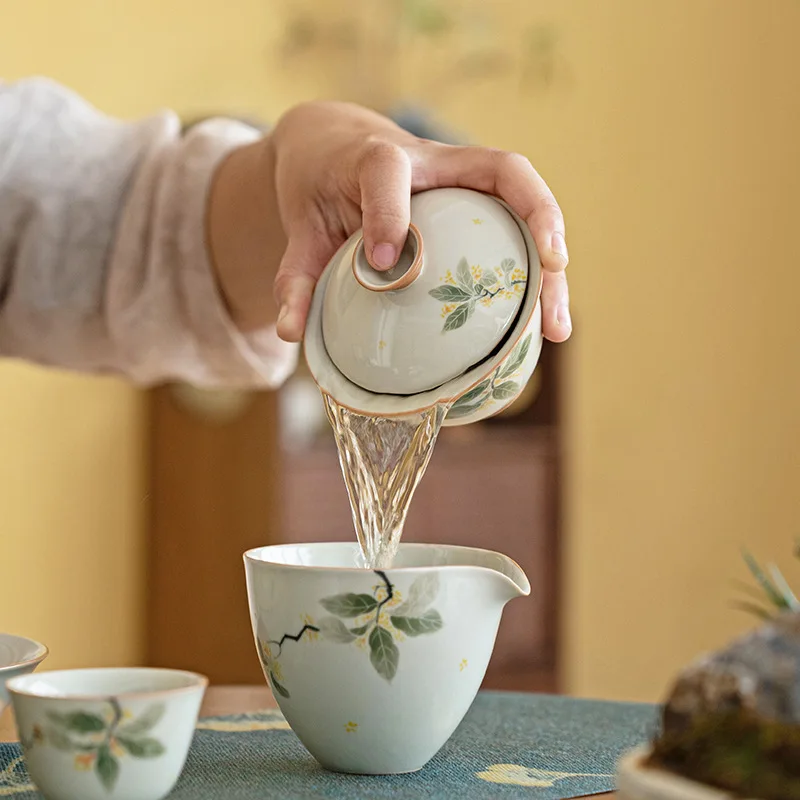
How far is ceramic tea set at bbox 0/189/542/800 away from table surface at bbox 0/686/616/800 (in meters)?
0.14

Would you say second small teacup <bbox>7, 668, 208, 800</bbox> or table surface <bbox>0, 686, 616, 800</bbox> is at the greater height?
second small teacup <bbox>7, 668, 208, 800</bbox>

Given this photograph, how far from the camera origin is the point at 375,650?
73 cm

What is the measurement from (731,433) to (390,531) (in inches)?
Result: 97.9

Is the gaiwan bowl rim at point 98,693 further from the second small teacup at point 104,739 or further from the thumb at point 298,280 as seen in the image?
the thumb at point 298,280

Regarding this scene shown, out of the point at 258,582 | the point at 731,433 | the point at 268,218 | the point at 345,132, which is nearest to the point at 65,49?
the point at 268,218

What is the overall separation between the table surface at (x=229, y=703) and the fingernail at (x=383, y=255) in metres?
0.35

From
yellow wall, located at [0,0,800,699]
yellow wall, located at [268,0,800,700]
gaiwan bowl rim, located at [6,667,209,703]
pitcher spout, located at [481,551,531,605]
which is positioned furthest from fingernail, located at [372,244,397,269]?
yellow wall, located at [268,0,800,700]

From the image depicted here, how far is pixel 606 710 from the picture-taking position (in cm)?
94

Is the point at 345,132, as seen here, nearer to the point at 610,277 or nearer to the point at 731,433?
the point at 610,277

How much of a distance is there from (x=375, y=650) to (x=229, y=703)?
0.28 m

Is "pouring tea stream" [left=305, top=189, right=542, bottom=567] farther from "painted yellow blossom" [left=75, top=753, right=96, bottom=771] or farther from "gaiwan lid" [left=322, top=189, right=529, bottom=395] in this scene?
"painted yellow blossom" [left=75, top=753, right=96, bottom=771]

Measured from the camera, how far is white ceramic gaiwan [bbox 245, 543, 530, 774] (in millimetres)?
724

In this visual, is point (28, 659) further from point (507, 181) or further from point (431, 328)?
point (507, 181)

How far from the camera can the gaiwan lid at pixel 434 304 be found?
813mm
